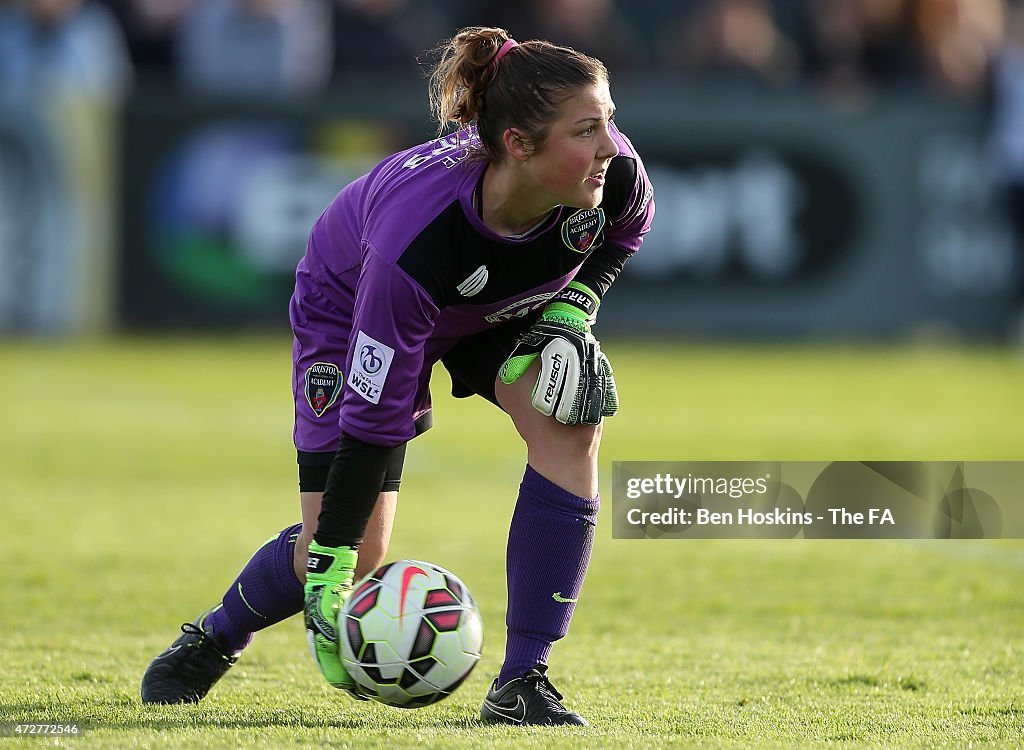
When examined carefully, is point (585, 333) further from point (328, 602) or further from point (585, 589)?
point (585, 589)

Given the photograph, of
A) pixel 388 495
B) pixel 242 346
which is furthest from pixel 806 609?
pixel 242 346

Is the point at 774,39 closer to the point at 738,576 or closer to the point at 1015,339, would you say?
the point at 1015,339

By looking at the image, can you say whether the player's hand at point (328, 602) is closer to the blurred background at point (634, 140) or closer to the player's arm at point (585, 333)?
the player's arm at point (585, 333)

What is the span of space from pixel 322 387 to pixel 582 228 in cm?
83

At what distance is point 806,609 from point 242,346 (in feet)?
31.8

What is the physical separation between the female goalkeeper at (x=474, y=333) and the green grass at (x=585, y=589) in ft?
0.76

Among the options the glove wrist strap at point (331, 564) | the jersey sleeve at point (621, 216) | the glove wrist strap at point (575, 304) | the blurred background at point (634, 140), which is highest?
the blurred background at point (634, 140)

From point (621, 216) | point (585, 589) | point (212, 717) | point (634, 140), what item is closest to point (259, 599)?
point (212, 717)

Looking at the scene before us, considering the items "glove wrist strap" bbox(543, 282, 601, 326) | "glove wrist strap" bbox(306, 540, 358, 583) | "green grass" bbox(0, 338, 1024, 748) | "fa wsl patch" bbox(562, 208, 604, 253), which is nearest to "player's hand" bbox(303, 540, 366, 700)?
"glove wrist strap" bbox(306, 540, 358, 583)

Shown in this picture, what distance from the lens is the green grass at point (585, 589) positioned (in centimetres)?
421

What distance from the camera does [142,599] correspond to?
5871 mm

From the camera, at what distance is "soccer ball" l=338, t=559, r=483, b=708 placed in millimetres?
4109

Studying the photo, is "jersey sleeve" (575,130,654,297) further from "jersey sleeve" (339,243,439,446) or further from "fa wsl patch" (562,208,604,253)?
"jersey sleeve" (339,243,439,446)

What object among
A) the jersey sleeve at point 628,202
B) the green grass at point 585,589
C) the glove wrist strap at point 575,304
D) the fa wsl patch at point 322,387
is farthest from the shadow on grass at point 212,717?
the jersey sleeve at point 628,202
